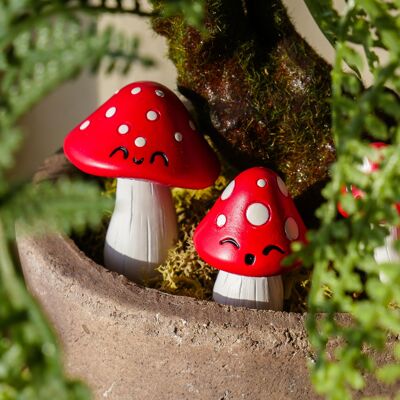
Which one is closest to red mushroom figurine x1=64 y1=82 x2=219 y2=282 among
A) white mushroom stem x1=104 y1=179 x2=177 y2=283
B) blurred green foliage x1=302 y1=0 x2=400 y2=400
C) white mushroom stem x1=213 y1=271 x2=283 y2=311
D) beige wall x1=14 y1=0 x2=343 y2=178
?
white mushroom stem x1=104 y1=179 x2=177 y2=283

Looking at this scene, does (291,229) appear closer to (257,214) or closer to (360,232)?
(257,214)

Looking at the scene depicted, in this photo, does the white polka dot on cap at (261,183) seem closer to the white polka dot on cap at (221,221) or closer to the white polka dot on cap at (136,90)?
the white polka dot on cap at (221,221)

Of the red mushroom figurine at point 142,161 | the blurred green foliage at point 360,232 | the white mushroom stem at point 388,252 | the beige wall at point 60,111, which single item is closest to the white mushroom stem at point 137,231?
the red mushroom figurine at point 142,161

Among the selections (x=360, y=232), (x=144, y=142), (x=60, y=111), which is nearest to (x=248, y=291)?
(x=144, y=142)

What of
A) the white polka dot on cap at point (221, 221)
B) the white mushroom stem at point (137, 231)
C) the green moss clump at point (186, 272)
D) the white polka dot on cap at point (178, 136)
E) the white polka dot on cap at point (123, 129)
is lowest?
the green moss clump at point (186, 272)

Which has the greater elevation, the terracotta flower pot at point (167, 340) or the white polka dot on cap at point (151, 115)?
the white polka dot on cap at point (151, 115)

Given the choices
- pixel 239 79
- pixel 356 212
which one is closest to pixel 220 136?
pixel 239 79

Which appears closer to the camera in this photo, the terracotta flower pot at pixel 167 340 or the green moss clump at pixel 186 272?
the terracotta flower pot at pixel 167 340

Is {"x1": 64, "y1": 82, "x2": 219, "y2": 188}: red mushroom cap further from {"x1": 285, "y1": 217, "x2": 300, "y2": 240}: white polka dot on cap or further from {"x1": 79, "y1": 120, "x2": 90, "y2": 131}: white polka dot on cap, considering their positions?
{"x1": 285, "y1": 217, "x2": 300, "y2": 240}: white polka dot on cap
